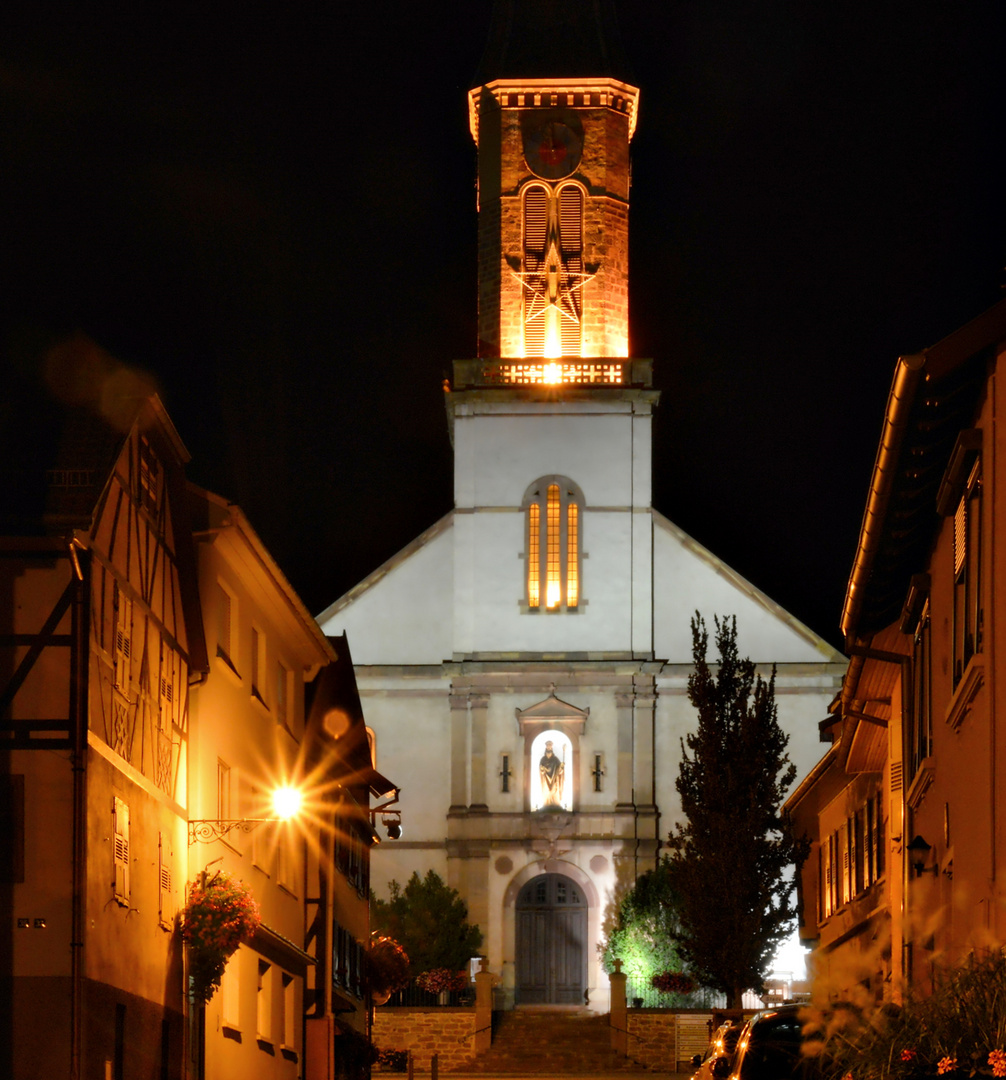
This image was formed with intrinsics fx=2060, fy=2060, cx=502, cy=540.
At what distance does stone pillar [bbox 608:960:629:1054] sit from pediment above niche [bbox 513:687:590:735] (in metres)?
7.66

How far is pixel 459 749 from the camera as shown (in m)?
49.4

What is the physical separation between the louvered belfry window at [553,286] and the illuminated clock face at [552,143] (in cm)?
127

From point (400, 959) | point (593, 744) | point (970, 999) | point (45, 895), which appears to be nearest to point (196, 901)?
point (45, 895)

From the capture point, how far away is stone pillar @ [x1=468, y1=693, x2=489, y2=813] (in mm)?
49188

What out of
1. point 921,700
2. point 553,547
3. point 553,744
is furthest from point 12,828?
point 553,547

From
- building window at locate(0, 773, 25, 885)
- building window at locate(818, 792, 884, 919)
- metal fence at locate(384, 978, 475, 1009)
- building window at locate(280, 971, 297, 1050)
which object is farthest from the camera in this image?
metal fence at locate(384, 978, 475, 1009)

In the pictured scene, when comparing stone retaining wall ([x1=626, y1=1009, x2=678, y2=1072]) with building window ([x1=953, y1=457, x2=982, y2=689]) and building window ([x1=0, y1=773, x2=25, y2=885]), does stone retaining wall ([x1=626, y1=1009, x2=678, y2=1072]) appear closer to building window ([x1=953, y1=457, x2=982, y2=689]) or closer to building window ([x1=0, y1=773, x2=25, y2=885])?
building window ([x1=0, y1=773, x2=25, y2=885])

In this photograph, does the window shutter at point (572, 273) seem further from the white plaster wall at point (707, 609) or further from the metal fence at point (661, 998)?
the metal fence at point (661, 998)

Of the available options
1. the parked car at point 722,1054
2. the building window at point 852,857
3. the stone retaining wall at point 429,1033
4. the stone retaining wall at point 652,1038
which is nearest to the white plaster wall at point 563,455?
the stone retaining wall at point 429,1033

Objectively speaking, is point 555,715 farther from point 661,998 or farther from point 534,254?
point 534,254

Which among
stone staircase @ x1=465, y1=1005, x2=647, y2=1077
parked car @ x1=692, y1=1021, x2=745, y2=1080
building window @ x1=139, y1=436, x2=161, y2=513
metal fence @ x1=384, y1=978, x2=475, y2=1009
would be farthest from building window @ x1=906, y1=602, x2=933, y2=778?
metal fence @ x1=384, y1=978, x2=475, y2=1009

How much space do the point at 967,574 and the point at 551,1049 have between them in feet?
99.3

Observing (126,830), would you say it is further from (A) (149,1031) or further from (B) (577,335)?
(B) (577,335)

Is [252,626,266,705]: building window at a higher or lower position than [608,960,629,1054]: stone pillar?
higher
